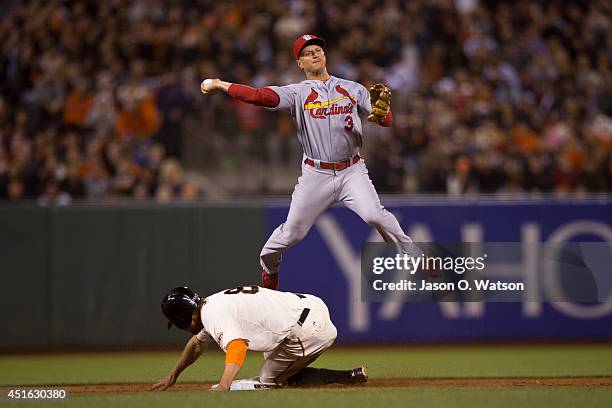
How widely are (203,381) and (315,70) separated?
305cm

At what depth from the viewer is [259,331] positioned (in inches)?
312

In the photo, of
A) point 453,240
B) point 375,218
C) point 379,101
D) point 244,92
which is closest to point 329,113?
point 379,101

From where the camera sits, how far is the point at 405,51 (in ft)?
51.1

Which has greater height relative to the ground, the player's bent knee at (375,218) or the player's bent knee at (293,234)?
the player's bent knee at (375,218)

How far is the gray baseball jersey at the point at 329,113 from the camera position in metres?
8.51

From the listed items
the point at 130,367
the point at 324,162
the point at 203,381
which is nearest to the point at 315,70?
the point at 324,162

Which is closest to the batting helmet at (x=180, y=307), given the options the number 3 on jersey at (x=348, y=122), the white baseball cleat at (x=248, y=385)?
the white baseball cleat at (x=248, y=385)

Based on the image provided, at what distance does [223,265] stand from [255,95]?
4.95 metres

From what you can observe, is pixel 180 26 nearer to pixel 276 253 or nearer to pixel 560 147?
pixel 560 147

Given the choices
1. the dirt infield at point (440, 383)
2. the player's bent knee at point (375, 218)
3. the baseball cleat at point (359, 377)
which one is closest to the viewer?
the player's bent knee at point (375, 218)

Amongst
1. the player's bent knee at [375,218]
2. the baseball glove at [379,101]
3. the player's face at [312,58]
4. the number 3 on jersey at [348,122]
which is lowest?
the player's bent knee at [375,218]

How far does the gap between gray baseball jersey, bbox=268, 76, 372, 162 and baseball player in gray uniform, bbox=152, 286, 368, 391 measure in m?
1.27

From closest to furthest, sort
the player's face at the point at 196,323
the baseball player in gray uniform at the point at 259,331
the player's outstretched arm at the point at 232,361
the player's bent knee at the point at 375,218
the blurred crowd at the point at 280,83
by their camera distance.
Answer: the player's outstretched arm at the point at 232,361, the baseball player in gray uniform at the point at 259,331, the player's face at the point at 196,323, the player's bent knee at the point at 375,218, the blurred crowd at the point at 280,83

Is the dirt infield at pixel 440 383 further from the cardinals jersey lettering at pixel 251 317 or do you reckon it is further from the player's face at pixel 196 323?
the cardinals jersey lettering at pixel 251 317
